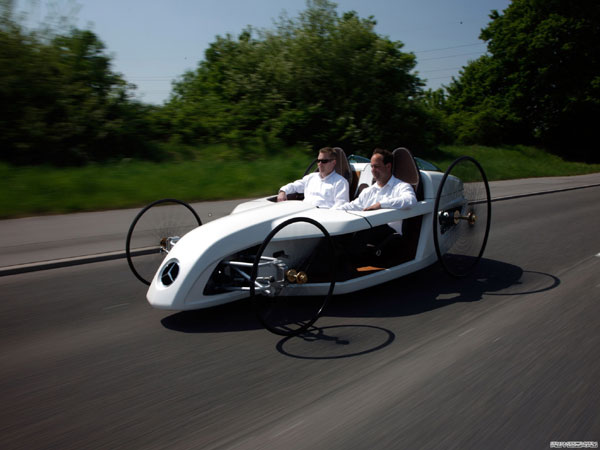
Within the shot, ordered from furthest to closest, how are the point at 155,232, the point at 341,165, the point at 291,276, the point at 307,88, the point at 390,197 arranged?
the point at 307,88 < the point at 341,165 < the point at 155,232 < the point at 390,197 < the point at 291,276

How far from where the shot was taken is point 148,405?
3.08 meters

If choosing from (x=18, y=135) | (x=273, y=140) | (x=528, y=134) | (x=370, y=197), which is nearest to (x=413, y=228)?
(x=370, y=197)

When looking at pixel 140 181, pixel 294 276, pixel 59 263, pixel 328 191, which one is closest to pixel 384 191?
pixel 328 191

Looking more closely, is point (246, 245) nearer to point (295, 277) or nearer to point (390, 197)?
point (295, 277)

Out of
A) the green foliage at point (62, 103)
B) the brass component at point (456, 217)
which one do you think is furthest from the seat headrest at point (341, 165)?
the green foliage at point (62, 103)

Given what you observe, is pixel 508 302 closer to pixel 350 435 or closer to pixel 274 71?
pixel 350 435

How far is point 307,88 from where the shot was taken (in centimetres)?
2033

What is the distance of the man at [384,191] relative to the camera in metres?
5.12

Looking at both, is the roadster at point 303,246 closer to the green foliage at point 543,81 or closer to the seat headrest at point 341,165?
the seat headrest at point 341,165

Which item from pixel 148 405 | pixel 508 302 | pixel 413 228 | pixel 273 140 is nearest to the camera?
pixel 148 405

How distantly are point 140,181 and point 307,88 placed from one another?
1023cm

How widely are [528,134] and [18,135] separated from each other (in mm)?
36115

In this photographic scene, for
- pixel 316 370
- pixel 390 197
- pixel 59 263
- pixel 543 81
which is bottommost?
pixel 316 370

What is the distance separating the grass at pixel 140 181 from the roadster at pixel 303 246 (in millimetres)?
4918
